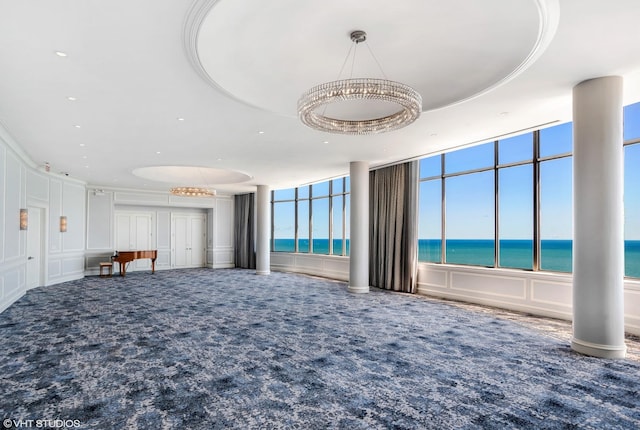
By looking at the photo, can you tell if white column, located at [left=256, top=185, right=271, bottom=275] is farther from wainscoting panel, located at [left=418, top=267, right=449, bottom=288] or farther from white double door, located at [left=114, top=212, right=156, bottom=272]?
wainscoting panel, located at [left=418, top=267, right=449, bottom=288]

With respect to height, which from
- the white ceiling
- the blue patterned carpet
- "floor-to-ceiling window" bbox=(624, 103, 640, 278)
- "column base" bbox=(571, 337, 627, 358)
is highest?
the white ceiling

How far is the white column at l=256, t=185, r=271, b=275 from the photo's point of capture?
1247 cm

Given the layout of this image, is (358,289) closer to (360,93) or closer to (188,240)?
(360,93)

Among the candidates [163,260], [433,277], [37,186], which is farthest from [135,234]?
[433,277]

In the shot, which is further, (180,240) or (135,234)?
(180,240)

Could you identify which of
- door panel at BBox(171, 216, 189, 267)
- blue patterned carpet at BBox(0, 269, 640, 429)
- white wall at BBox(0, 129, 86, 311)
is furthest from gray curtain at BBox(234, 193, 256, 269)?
blue patterned carpet at BBox(0, 269, 640, 429)

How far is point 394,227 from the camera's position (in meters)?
8.98

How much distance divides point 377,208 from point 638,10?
693 cm

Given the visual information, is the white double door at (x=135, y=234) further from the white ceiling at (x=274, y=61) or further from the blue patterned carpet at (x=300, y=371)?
the white ceiling at (x=274, y=61)

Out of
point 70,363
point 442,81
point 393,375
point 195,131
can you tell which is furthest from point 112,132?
point 393,375

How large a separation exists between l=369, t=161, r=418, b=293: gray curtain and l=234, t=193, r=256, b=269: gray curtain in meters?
6.24

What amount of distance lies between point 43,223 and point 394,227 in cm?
919

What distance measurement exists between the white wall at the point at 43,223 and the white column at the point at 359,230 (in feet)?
22.4

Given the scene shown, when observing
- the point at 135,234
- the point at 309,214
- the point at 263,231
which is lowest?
the point at 135,234
